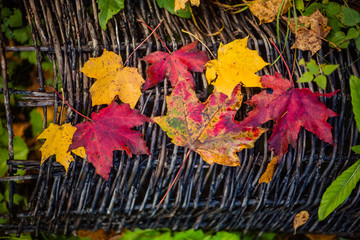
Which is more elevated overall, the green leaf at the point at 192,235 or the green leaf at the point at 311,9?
the green leaf at the point at 311,9

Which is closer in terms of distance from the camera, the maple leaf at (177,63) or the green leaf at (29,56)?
the maple leaf at (177,63)

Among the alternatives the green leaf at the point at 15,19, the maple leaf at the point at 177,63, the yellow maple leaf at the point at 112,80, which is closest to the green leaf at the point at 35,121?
the green leaf at the point at 15,19

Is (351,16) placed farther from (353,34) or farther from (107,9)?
(107,9)

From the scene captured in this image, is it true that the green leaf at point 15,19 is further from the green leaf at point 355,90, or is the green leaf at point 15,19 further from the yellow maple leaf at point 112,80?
the green leaf at point 355,90

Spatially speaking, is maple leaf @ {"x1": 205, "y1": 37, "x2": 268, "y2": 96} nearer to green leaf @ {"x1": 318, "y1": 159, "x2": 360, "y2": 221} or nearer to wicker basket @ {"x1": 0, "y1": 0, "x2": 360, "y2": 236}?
wicker basket @ {"x1": 0, "y1": 0, "x2": 360, "y2": 236}

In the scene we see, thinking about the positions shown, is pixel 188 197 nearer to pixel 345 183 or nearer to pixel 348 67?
pixel 345 183

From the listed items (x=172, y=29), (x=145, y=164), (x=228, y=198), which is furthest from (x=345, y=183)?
(x=172, y=29)
